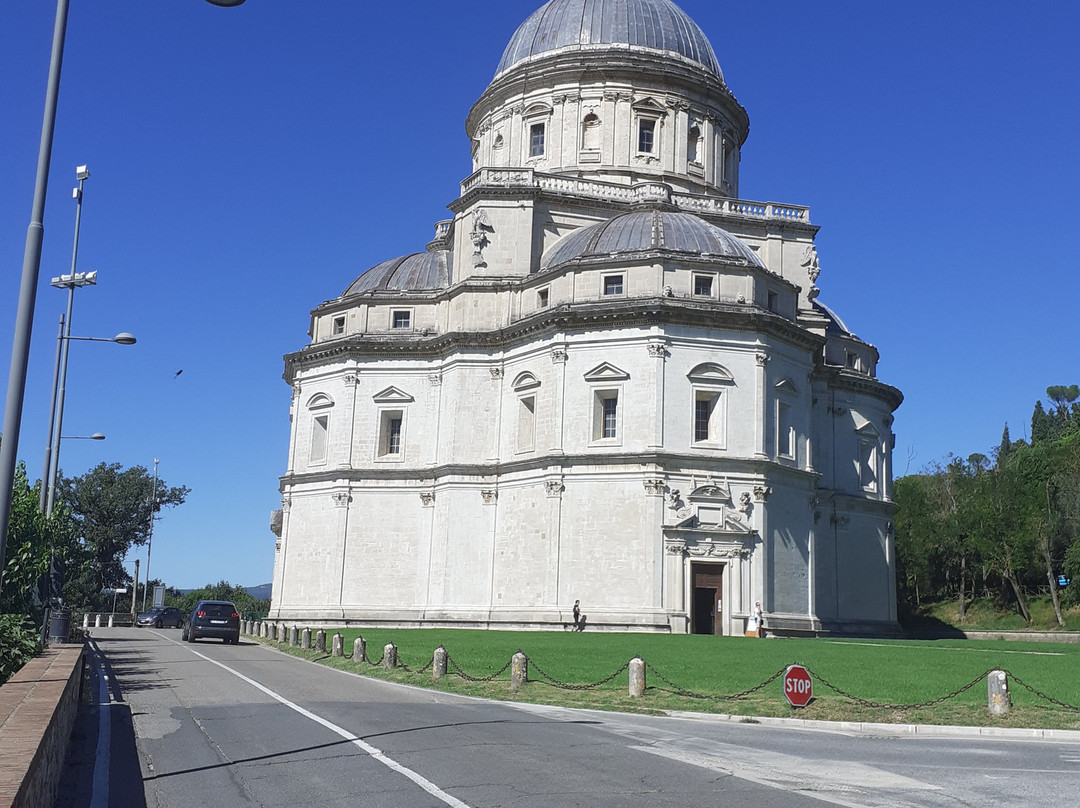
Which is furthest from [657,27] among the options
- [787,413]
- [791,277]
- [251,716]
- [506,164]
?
[251,716]

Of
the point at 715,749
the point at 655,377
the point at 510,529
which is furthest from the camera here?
the point at 510,529

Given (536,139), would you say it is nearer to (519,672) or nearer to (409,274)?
(409,274)

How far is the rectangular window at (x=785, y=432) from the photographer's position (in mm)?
49531

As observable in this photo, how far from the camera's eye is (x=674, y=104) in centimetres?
5944

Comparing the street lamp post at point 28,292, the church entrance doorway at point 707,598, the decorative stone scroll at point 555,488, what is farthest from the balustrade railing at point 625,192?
the street lamp post at point 28,292

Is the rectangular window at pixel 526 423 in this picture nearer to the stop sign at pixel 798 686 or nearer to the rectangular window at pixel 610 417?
the rectangular window at pixel 610 417

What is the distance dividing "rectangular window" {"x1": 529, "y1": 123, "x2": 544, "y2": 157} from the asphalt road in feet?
142

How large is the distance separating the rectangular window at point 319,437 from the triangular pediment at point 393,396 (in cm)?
373

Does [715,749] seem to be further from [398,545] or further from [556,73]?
[556,73]

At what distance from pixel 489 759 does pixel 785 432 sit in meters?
38.0

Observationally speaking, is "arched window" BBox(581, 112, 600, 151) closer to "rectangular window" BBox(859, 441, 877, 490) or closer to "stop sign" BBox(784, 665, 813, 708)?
"rectangular window" BBox(859, 441, 877, 490)

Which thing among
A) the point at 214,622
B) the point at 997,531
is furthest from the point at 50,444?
the point at 997,531

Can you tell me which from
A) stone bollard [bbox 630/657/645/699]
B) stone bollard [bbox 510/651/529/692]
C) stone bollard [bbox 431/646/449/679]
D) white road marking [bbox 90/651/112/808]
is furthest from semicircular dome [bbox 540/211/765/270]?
white road marking [bbox 90/651/112/808]

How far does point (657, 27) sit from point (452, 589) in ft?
110
